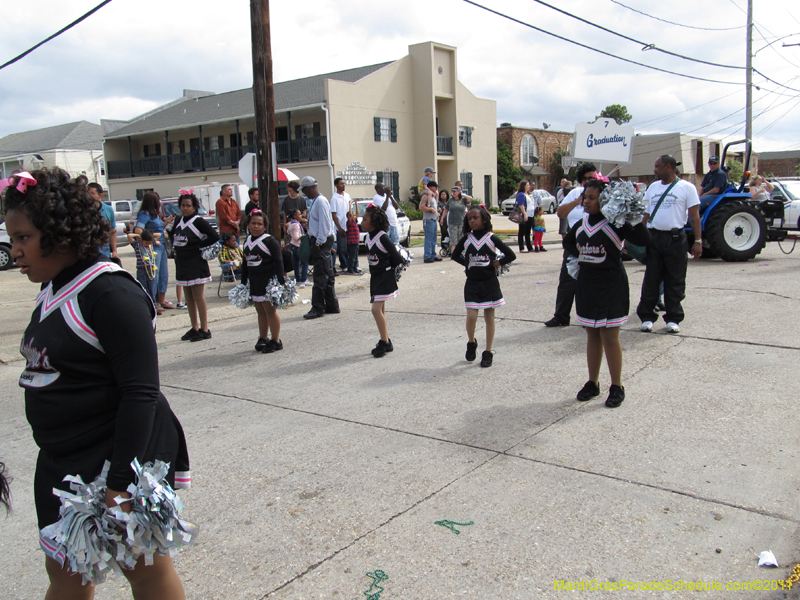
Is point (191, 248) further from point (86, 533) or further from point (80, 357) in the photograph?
point (86, 533)

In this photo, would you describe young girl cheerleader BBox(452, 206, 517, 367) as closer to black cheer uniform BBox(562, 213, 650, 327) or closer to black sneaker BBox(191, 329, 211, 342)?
black cheer uniform BBox(562, 213, 650, 327)

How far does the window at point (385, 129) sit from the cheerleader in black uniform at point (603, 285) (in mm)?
27158

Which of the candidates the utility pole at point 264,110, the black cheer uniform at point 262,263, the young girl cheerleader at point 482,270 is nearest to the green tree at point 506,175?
the utility pole at point 264,110

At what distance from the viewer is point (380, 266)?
22.4 ft

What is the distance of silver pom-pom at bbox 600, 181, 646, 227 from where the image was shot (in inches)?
181

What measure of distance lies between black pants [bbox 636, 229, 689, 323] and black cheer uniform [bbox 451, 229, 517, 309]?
179cm

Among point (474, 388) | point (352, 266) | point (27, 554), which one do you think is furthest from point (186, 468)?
point (352, 266)

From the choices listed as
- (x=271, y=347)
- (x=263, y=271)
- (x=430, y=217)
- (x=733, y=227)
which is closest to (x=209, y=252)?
(x=263, y=271)

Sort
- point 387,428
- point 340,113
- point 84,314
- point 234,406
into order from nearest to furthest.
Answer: point 84,314 < point 387,428 < point 234,406 < point 340,113

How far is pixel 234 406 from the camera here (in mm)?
5277

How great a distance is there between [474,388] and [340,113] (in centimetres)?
2560

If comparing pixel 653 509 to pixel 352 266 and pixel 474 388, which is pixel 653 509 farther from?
pixel 352 266

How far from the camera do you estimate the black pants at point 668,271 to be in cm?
673

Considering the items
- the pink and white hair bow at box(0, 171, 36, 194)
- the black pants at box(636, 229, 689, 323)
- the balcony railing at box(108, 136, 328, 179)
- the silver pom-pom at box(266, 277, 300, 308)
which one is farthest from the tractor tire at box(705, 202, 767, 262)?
the balcony railing at box(108, 136, 328, 179)
